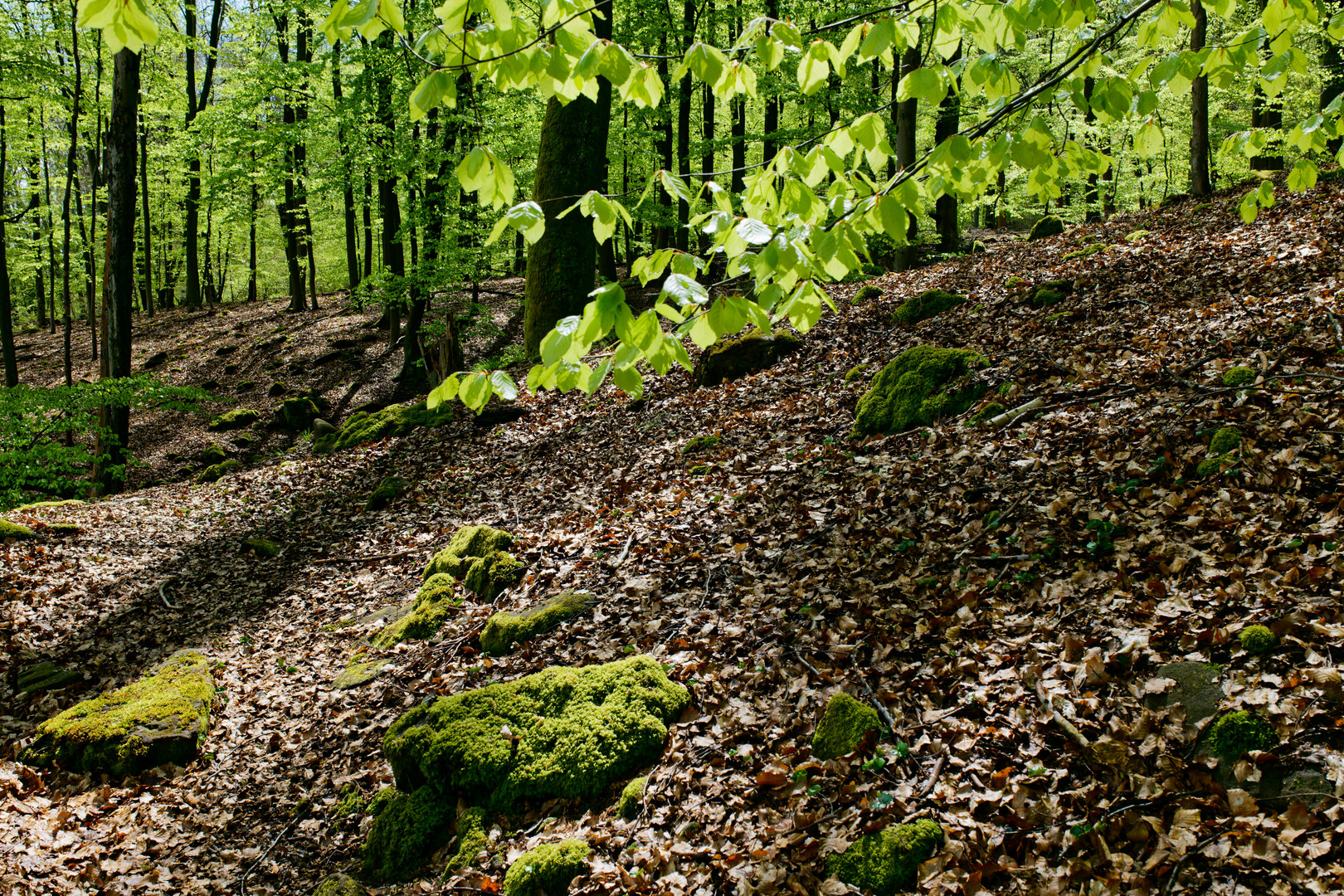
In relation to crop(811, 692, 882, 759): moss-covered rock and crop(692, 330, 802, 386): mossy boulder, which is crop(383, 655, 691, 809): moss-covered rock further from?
crop(692, 330, 802, 386): mossy boulder

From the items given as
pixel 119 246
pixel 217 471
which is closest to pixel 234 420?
pixel 217 471

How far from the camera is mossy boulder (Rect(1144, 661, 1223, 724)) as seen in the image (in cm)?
281

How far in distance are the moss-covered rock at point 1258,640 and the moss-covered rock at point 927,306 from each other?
6760mm

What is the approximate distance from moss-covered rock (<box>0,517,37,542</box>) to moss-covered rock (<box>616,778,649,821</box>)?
27.3 ft

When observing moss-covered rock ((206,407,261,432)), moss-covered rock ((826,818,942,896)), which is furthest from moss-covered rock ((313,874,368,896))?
moss-covered rock ((206,407,261,432))

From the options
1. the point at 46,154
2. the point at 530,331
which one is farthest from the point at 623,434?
the point at 46,154

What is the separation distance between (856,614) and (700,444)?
3.59 m

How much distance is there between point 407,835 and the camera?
3678mm

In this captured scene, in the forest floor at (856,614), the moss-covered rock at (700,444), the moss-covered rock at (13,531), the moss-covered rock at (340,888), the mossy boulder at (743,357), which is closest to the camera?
the forest floor at (856,614)

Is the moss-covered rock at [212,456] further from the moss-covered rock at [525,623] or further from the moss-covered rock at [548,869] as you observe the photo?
the moss-covered rock at [548,869]

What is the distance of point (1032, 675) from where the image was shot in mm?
3332

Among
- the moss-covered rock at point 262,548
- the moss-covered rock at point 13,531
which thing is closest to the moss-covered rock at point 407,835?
the moss-covered rock at point 262,548

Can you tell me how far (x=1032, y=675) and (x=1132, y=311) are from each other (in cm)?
537

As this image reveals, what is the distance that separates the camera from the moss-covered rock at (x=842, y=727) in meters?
3.31
